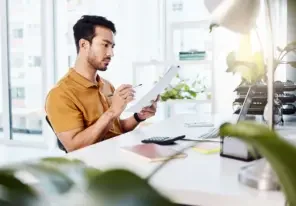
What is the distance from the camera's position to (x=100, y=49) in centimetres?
214

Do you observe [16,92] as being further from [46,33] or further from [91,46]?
[91,46]

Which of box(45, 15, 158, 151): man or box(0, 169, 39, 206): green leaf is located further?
box(45, 15, 158, 151): man

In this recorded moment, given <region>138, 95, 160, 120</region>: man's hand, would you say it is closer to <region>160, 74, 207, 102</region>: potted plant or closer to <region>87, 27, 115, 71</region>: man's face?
<region>87, 27, 115, 71</region>: man's face

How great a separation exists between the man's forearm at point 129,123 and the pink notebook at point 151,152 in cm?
92

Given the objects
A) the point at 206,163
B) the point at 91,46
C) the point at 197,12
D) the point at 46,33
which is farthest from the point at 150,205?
the point at 46,33

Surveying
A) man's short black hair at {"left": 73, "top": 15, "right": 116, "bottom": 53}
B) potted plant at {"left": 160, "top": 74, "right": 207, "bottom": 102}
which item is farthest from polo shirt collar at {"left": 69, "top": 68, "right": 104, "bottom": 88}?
potted plant at {"left": 160, "top": 74, "right": 207, "bottom": 102}

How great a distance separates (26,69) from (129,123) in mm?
3386

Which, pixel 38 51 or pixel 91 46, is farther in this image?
pixel 38 51

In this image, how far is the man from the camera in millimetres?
1828

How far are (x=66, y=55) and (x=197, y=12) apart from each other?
5.77 ft

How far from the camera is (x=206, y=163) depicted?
110 cm

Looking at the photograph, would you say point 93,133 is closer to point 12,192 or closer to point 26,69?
point 12,192

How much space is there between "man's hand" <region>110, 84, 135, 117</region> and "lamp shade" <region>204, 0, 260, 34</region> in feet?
3.86

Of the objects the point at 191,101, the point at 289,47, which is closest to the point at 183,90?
the point at 191,101
